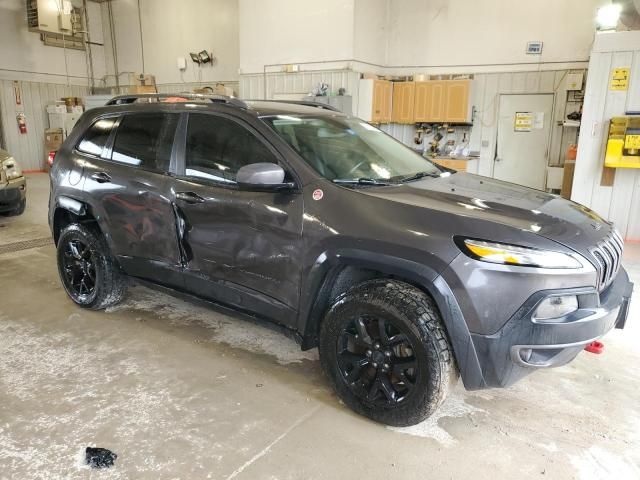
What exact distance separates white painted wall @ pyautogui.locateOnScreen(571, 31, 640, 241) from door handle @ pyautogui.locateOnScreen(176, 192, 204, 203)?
17.7 ft

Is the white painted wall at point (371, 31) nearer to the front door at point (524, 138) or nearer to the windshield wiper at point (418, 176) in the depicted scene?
the front door at point (524, 138)

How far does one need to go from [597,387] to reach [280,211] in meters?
2.06

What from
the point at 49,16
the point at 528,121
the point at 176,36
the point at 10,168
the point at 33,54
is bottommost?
the point at 10,168

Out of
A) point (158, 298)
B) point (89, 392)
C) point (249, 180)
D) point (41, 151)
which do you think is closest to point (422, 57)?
point (158, 298)

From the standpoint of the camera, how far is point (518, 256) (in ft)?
6.68

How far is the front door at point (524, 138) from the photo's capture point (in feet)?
26.9

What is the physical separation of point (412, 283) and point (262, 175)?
0.89 meters

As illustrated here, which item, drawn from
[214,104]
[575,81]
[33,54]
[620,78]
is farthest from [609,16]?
[33,54]

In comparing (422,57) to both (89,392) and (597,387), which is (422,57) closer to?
(597,387)

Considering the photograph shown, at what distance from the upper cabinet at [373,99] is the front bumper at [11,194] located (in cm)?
524

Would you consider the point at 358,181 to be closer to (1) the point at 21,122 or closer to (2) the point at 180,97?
(2) the point at 180,97

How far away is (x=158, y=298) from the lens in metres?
4.14

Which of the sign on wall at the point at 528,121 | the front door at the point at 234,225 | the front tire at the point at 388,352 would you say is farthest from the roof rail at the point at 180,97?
the sign on wall at the point at 528,121

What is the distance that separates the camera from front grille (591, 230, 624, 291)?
220 centimetres
